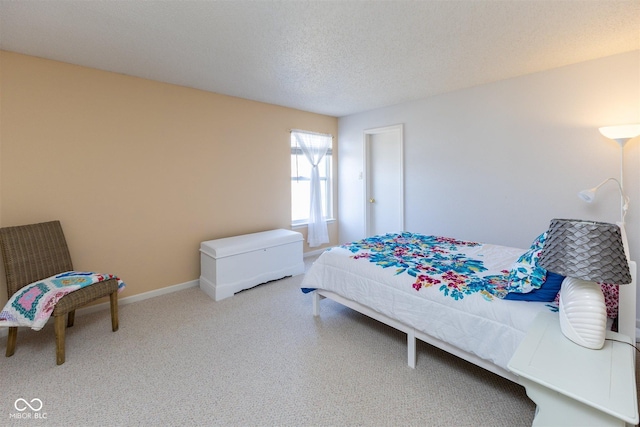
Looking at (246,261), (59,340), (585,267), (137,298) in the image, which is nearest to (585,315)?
(585,267)

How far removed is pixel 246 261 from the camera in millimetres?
3459

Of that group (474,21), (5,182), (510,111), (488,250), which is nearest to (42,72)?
(5,182)

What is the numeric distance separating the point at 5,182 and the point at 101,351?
5.55 ft

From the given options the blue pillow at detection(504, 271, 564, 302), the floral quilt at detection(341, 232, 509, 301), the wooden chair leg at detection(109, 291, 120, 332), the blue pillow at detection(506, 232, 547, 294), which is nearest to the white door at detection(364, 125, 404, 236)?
the floral quilt at detection(341, 232, 509, 301)

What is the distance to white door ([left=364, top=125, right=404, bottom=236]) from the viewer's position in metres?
4.40

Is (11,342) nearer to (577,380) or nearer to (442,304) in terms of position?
(442,304)

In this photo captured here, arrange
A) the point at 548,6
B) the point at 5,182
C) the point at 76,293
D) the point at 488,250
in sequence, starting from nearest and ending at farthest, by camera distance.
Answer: the point at 548,6, the point at 76,293, the point at 5,182, the point at 488,250

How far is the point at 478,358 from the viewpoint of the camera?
1.75m

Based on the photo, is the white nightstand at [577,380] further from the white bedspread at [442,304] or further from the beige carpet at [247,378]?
the beige carpet at [247,378]

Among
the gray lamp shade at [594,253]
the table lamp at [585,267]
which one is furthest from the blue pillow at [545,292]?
the gray lamp shade at [594,253]

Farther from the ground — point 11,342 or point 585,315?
point 585,315

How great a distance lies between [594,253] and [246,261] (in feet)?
10.2

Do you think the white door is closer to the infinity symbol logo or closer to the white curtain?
the white curtain

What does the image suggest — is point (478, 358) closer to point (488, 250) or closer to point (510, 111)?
point (488, 250)
